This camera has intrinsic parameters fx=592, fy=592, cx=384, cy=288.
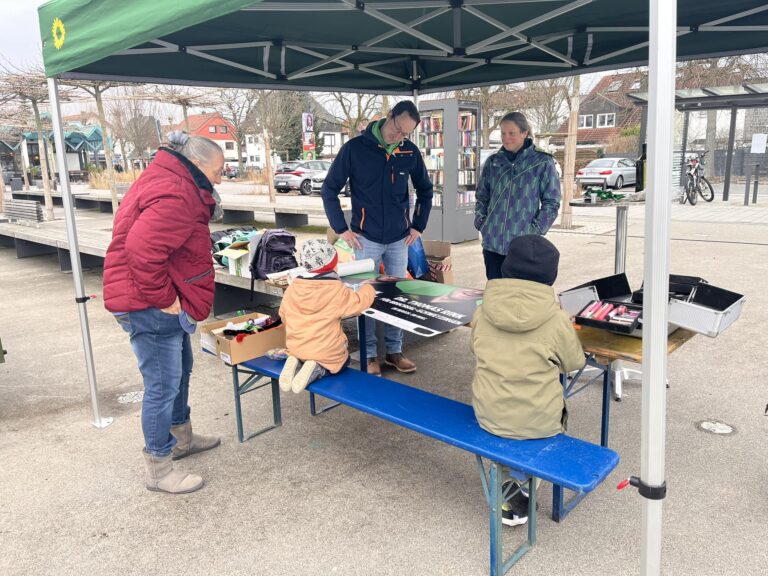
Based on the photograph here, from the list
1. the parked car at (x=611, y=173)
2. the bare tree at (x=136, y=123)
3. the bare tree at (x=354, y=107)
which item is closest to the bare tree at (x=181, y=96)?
the bare tree at (x=354, y=107)

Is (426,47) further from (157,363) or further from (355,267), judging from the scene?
(157,363)

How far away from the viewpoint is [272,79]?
5512mm

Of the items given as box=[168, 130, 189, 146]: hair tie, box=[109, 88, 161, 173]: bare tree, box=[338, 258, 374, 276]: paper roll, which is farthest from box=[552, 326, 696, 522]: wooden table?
box=[109, 88, 161, 173]: bare tree

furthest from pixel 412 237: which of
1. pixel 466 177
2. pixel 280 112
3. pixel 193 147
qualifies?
pixel 280 112

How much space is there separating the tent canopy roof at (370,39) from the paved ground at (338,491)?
2.23m

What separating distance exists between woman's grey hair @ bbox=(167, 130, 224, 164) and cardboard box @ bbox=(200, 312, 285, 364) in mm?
1071

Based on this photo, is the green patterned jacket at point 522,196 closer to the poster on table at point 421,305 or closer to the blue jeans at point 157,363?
the poster on table at point 421,305

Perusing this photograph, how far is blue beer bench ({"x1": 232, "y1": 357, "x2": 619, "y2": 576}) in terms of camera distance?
2189 mm

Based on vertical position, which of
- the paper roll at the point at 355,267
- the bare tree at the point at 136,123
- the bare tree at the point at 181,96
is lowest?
the paper roll at the point at 355,267

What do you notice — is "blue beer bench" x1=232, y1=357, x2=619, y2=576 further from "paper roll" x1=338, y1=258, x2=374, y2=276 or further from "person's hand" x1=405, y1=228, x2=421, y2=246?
"person's hand" x1=405, y1=228, x2=421, y2=246

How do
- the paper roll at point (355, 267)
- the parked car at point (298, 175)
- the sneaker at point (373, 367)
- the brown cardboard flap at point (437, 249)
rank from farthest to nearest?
the parked car at point (298, 175) → the brown cardboard flap at point (437, 249) → the sneaker at point (373, 367) → the paper roll at point (355, 267)

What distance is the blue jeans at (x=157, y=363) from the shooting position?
9.21 feet

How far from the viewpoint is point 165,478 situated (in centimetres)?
304

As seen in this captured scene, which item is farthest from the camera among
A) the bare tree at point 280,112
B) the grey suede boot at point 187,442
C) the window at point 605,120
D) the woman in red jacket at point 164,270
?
the window at point 605,120
